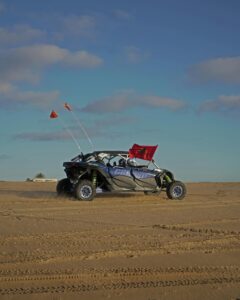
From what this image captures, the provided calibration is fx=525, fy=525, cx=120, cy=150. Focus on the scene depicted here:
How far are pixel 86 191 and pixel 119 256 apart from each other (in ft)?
31.0

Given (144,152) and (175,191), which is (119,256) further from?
(144,152)

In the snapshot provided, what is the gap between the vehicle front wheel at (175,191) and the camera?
16.9 m

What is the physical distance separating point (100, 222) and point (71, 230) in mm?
1235

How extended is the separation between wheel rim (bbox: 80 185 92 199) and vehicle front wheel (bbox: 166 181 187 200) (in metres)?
2.66

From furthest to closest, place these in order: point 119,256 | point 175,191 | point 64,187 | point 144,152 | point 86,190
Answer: point 144,152 < point 64,187 < point 175,191 < point 86,190 < point 119,256

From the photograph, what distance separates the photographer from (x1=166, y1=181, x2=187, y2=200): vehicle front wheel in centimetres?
1686

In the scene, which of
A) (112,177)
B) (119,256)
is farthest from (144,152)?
(119,256)

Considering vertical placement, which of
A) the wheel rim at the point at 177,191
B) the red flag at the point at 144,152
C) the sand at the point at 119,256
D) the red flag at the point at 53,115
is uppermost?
the red flag at the point at 53,115

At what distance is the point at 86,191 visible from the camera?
627 inches

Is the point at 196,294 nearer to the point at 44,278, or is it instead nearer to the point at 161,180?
the point at 44,278

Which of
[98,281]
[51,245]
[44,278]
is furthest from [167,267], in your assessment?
[51,245]

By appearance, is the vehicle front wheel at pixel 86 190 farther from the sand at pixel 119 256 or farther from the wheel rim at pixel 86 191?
the sand at pixel 119 256

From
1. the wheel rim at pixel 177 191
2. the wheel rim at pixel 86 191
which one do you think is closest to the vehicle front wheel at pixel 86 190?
the wheel rim at pixel 86 191

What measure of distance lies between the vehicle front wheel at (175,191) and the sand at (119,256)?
5335 millimetres
